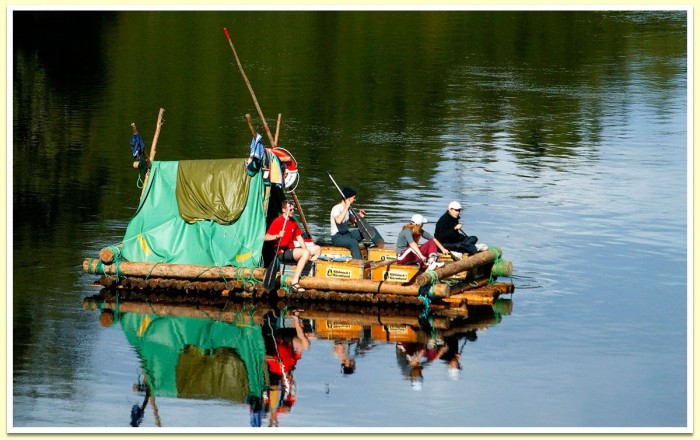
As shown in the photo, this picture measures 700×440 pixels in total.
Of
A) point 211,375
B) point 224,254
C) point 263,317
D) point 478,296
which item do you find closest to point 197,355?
point 211,375

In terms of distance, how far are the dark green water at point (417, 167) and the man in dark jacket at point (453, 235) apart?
1228 mm

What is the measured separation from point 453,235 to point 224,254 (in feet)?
13.8

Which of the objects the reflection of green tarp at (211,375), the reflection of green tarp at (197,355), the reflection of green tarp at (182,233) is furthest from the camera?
the reflection of green tarp at (182,233)

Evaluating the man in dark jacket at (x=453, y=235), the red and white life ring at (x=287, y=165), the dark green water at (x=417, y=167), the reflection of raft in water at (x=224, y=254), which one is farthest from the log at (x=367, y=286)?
the red and white life ring at (x=287, y=165)

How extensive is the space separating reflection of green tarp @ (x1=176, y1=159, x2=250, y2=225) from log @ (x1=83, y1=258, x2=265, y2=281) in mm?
970

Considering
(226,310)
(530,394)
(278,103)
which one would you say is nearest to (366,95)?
(278,103)

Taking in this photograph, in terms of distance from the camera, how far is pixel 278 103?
49.9 metres

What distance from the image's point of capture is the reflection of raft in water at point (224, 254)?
86.0ft

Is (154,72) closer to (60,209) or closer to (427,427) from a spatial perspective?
(60,209)

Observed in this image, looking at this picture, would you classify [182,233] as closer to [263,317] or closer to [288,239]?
[288,239]

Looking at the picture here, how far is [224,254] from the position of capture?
89.2ft

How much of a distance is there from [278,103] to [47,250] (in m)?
20.1

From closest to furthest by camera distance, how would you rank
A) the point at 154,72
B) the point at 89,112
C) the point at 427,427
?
1. the point at 427,427
2. the point at 89,112
3. the point at 154,72

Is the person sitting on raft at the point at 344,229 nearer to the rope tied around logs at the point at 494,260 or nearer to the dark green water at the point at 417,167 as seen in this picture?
the rope tied around logs at the point at 494,260
